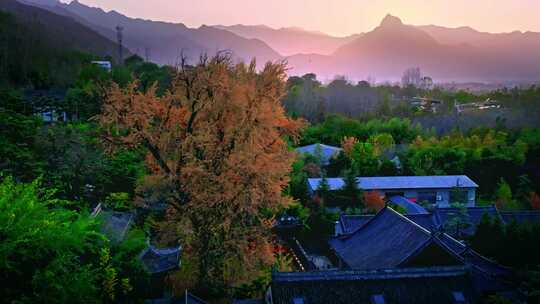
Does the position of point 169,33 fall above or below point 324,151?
above

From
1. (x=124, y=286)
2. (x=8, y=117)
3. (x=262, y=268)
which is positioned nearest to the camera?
(x=124, y=286)

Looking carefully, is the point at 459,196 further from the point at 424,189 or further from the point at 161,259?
the point at 161,259

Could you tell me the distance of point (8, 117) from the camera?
59.0 feet

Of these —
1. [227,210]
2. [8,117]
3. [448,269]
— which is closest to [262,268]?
[227,210]

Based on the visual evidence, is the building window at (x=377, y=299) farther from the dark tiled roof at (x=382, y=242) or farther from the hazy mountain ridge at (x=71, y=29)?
the hazy mountain ridge at (x=71, y=29)

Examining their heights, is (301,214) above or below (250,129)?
below

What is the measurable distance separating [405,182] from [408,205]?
10.3 ft

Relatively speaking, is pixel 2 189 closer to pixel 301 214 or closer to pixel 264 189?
pixel 264 189

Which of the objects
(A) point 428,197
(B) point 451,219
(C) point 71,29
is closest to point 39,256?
(B) point 451,219

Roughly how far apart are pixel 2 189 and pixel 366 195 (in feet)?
62.4

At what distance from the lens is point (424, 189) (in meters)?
25.8

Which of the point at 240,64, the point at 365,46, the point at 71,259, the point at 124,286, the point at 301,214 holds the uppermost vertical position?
the point at 365,46

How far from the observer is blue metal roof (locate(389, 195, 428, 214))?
22.5m

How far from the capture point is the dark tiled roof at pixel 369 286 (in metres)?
11.7
